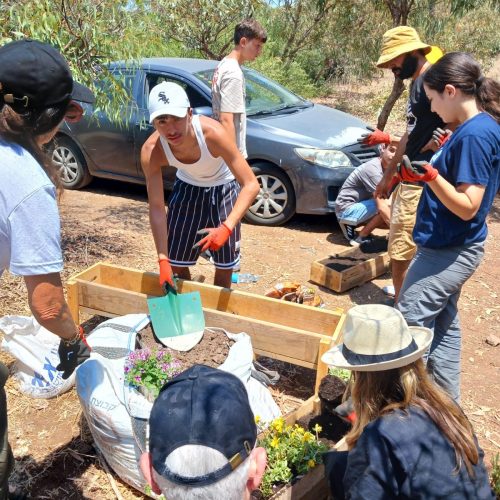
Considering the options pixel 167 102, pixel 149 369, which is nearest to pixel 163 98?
pixel 167 102

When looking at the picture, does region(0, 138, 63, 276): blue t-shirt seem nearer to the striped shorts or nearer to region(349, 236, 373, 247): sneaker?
the striped shorts

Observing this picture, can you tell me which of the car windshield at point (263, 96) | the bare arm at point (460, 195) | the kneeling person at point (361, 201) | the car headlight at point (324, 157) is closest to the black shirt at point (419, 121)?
the bare arm at point (460, 195)

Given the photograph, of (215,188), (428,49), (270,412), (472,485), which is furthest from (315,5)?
(472,485)

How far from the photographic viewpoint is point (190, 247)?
3.92 meters

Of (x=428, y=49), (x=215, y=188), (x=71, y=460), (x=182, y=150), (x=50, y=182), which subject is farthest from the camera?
(x=428, y=49)

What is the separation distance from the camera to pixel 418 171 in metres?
2.88

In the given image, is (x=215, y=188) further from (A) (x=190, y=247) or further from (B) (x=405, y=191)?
(B) (x=405, y=191)

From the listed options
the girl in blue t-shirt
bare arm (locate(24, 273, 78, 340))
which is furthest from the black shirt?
bare arm (locate(24, 273, 78, 340))

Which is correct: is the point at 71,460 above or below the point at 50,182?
below

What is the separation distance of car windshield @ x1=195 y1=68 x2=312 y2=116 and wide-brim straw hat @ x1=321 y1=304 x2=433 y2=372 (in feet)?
16.1

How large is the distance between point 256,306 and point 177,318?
0.57 metres

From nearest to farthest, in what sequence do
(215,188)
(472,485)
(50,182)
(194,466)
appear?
(194,466)
(472,485)
(50,182)
(215,188)

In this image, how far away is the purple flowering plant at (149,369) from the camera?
116 inches

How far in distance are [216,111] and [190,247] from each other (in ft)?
7.38
